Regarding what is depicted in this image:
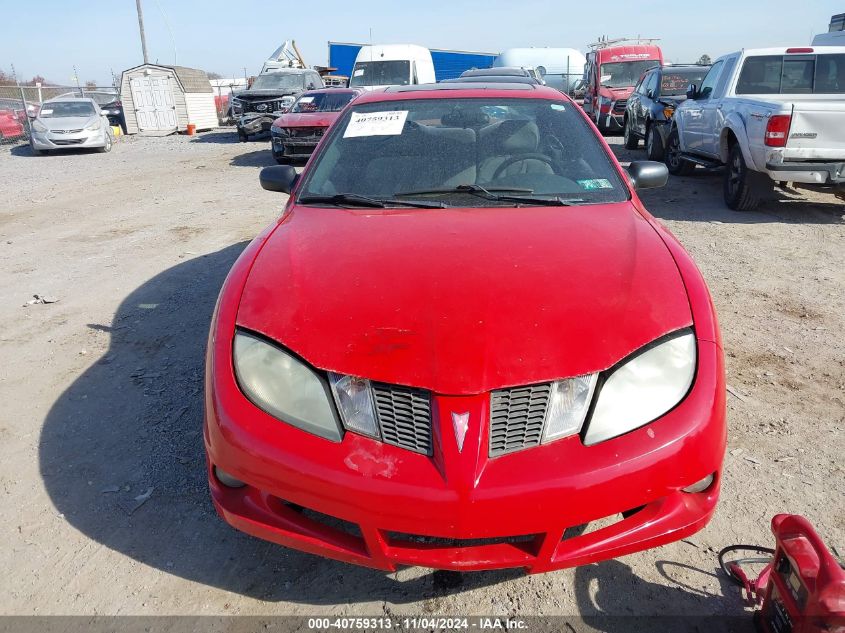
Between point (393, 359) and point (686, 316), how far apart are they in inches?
37.7

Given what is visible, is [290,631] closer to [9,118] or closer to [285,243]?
[285,243]

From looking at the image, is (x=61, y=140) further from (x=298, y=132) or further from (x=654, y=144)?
(x=654, y=144)

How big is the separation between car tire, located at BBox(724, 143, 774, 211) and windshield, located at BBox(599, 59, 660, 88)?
1052 cm

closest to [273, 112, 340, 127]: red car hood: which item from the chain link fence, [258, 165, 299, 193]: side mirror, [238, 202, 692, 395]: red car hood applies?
[258, 165, 299, 193]: side mirror

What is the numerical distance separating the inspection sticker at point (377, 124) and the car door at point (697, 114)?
21.3 ft

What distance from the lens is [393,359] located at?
1814 mm

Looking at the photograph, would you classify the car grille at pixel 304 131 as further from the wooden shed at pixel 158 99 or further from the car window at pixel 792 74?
the wooden shed at pixel 158 99

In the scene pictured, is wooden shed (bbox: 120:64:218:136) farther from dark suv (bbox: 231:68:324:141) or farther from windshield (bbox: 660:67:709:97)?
windshield (bbox: 660:67:709:97)

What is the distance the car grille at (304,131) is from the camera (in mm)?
11883

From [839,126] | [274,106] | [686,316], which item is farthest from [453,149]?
[274,106]

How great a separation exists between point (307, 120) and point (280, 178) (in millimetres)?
9164

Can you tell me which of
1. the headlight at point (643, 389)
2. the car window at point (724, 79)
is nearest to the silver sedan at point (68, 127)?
the car window at point (724, 79)

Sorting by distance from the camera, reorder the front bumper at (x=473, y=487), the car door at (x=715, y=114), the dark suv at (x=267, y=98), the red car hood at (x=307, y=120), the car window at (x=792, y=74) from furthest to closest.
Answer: the dark suv at (x=267, y=98), the red car hood at (x=307, y=120), the car door at (x=715, y=114), the car window at (x=792, y=74), the front bumper at (x=473, y=487)

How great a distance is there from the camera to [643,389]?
181 centimetres
